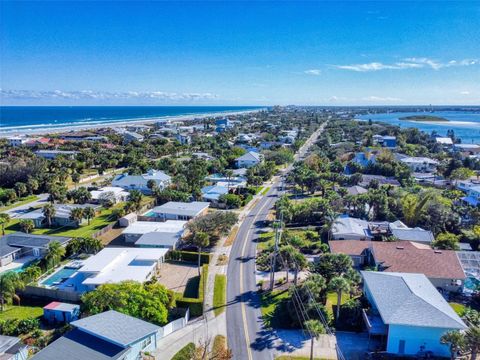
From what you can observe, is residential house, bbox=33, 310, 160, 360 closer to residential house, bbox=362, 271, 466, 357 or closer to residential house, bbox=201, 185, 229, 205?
residential house, bbox=362, 271, 466, 357

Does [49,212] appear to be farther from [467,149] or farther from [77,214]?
[467,149]

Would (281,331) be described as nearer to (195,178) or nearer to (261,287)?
(261,287)

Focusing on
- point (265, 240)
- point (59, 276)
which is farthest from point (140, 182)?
point (59, 276)

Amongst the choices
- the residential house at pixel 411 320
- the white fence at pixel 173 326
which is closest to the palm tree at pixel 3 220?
the white fence at pixel 173 326

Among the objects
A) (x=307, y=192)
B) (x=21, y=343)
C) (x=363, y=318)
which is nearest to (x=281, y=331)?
(x=363, y=318)

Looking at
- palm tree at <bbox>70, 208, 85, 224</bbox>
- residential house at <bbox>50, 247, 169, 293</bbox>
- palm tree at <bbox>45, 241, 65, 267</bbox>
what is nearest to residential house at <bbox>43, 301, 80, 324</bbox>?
residential house at <bbox>50, 247, 169, 293</bbox>

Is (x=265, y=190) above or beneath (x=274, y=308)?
above
